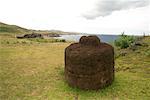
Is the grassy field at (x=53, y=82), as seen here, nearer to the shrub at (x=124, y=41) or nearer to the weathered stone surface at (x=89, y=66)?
the weathered stone surface at (x=89, y=66)

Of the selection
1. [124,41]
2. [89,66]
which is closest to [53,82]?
[89,66]

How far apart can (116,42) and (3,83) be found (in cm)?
1650

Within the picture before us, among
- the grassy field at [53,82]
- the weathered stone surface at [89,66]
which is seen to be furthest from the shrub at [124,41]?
the weathered stone surface at [89,66]

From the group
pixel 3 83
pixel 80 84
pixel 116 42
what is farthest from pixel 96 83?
pixel 116 42

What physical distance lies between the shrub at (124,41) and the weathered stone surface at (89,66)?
1314cm

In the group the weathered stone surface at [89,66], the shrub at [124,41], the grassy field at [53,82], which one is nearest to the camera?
the grassy field at [53,82]

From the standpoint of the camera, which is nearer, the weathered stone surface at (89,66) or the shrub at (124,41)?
the weathered stone surface at (89,66)

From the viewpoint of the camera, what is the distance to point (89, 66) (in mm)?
10469

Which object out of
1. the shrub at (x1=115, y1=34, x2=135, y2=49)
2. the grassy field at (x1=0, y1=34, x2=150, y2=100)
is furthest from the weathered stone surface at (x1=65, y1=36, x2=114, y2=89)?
the shrub at (x1=115, y1=34, x2=135, y2=49)

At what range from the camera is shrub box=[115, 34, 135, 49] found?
2394 centimetres

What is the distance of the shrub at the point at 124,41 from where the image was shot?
23.9 metres

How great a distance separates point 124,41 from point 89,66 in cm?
1474

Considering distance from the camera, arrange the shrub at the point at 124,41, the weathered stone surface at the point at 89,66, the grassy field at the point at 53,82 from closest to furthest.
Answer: the grassy field at the point at 53,82, the weathered stone surface at the point at 89,66, the shrub at the point at 124,41

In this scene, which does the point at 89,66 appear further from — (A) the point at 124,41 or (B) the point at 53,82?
(A) the point at 124,41
